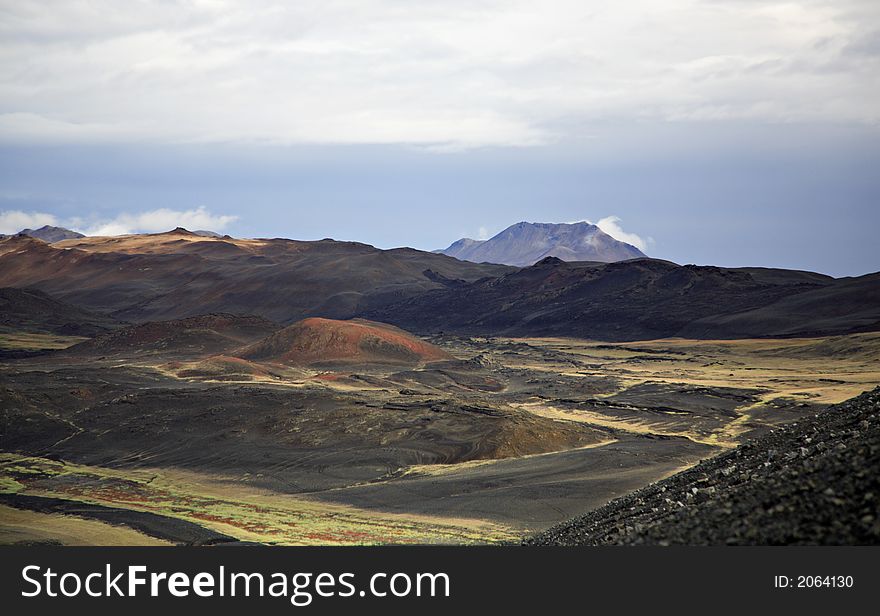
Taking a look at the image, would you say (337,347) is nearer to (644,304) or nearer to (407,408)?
(407,408)

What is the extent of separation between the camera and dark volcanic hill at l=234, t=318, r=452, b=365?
9238 centimetres

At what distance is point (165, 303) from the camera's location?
16975 centimetres

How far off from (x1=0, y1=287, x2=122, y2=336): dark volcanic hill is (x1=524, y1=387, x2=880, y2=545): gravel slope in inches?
4523

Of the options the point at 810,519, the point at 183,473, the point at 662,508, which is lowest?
the point at 183,473

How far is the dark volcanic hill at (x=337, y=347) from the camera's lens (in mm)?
92375

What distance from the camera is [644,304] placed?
142000 mm

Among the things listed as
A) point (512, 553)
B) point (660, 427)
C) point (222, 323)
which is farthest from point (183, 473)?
point (222, 323)

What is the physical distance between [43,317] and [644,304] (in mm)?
94801

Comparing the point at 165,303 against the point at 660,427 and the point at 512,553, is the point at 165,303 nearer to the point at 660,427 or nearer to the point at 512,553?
the point at 660,427

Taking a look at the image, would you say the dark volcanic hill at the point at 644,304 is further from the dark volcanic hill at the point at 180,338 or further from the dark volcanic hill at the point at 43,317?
the dark volcanic hill at the point at 43,317

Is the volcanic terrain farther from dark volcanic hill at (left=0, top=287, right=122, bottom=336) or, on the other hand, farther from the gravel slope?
dark volcanic hill at (left=0, top=287, right=122, bottom=336)

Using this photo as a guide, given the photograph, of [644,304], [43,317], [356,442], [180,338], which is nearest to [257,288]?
[43,317]

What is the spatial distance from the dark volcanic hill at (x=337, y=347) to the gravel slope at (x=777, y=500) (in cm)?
7271

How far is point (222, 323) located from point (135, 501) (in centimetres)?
7687
